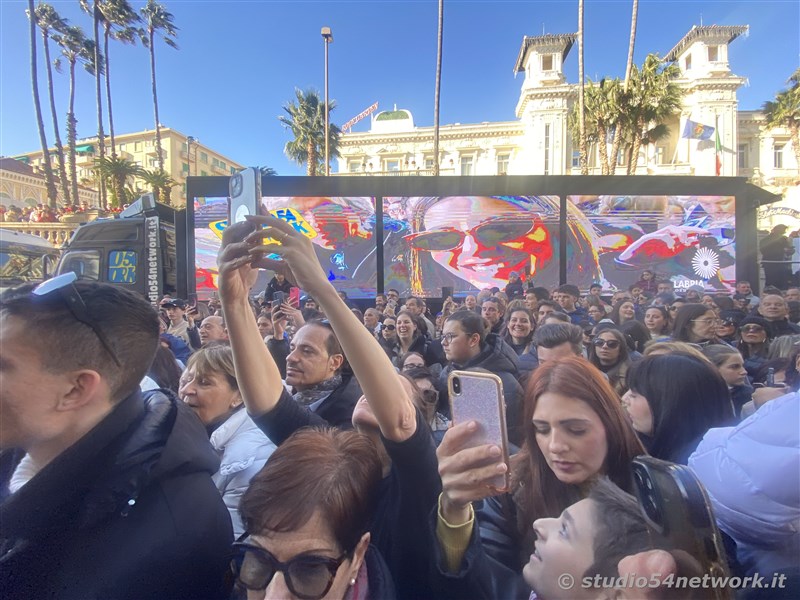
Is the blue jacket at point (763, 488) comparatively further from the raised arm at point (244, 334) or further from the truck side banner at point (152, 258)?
the truck side banner at point (152, 258)

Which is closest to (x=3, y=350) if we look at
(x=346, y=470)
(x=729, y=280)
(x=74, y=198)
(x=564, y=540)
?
(x=346, y=470)

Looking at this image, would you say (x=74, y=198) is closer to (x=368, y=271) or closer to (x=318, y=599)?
(x=368, y=271)

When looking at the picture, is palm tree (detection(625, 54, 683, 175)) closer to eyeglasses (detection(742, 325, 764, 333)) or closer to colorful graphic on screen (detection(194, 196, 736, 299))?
colorful graphic on screen (detection(194, 196, 736, 299))

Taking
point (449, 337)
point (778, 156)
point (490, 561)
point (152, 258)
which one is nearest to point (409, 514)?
point (490, 561)

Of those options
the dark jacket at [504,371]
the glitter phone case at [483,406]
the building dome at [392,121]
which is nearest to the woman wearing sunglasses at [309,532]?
the glitter phone case at [483,406]

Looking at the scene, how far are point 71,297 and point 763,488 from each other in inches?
79.8

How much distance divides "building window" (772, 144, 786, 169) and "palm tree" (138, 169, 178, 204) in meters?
37.5

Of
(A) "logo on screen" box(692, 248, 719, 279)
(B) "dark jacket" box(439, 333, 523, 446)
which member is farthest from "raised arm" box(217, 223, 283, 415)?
(A) "logo on screen" box(692, 248, 719, 279)

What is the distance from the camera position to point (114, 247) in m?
10.2

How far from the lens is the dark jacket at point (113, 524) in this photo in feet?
3.33

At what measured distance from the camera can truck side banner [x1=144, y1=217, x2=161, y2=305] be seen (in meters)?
10.5

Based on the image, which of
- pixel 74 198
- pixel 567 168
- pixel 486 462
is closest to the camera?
pixel 486 462

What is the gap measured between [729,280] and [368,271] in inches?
440

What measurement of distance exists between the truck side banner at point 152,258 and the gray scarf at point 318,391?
9.68 meters
